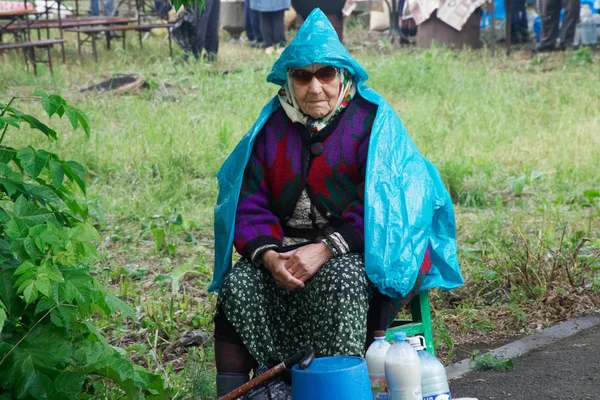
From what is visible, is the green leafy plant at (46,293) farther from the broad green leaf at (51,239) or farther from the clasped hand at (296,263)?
the clasped hand at (296,263)

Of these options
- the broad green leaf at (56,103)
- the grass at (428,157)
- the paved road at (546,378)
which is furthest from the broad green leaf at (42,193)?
the paved road at (546,378)

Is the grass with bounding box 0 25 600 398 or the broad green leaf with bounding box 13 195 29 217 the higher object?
the broad green leaf with bounding box 13 195 29 217

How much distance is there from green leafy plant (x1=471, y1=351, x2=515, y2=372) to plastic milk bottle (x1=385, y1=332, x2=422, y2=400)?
4.16 feet

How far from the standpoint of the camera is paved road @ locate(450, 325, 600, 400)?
12.4ft

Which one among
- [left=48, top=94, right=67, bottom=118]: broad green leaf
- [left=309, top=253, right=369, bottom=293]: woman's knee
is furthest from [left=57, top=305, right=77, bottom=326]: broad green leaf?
[left=309, top=253, right=369, bottom=293]: woman's knee

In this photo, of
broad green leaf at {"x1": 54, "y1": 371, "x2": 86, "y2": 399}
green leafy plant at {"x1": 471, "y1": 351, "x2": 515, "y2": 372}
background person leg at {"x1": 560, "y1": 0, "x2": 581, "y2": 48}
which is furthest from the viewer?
background person leg at {"x1": 560, "y1": 0, "x2": 581, "y2": 48}

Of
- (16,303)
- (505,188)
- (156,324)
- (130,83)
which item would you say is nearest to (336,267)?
(16,303)

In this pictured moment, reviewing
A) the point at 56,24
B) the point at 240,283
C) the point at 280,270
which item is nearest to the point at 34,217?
the point at 240,283

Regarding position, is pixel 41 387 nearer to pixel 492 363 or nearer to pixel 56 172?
pixel 56 172

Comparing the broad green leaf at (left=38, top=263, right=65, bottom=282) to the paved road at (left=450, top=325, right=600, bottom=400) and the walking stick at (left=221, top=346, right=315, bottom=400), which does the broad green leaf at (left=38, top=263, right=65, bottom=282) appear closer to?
the walking stick at (left=221, top=346, right=315, bottom=400)

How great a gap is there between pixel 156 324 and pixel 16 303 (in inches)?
63.7

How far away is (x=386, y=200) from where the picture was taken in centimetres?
332

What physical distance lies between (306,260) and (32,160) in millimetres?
992

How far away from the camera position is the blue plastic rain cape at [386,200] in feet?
10.7
